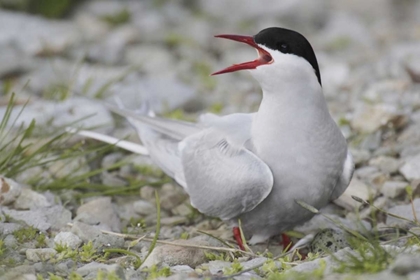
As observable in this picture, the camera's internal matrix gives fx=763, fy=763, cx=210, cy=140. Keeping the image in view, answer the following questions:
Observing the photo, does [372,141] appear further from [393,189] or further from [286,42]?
[286,42]

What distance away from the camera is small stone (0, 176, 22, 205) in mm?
3545

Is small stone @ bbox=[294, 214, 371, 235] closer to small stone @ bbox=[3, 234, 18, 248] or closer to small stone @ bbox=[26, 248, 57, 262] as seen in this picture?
small stone @ bbox=[26, 248, 57, 262]

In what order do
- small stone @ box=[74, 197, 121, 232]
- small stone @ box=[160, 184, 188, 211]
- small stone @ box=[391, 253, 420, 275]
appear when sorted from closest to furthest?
small stone @ box=[391, 253, 420, 275] < small stone @ box=[74, 197, 121, 232] < small stone @ box=[160, 184, 188, 211]

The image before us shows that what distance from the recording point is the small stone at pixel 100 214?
364cm

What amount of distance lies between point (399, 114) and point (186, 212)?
143 cm

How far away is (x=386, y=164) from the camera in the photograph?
4.14 meters

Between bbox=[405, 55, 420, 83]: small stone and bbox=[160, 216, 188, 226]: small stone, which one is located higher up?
bbox=[405, 55, 420, 83]: small stone

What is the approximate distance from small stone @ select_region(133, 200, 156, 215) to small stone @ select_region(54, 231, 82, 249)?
2.49 ft

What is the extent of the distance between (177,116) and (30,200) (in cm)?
151

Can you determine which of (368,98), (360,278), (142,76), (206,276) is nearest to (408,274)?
(360,278)

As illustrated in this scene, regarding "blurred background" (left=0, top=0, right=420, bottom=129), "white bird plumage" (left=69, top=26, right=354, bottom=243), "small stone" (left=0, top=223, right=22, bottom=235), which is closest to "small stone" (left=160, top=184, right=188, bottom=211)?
"white bird plumage" (left=69, top=26, right=354, bottom=243)

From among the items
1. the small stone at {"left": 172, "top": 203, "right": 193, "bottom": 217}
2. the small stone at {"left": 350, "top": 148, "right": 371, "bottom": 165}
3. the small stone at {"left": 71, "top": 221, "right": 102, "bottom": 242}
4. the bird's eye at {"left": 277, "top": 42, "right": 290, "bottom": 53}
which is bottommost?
the small stone at {"left": 172, "top": 203, "right": 193, "bottom": 217}

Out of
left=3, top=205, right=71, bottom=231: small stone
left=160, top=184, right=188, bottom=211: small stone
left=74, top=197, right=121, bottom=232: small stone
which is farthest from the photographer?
left=160, top=184, right=188, bottom=211: small stone

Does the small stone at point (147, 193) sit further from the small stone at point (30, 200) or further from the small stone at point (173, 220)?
the small stone at point (30, 200)
